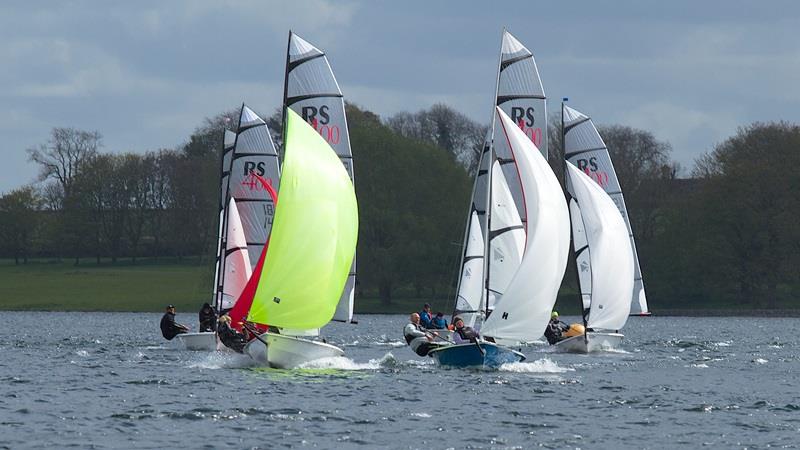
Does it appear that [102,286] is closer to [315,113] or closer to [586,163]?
[586,163]

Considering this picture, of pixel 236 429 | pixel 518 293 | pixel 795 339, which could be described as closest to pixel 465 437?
pixel 236 429

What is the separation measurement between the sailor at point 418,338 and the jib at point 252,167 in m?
9.48

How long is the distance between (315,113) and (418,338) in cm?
612

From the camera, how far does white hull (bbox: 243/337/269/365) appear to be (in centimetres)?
3628

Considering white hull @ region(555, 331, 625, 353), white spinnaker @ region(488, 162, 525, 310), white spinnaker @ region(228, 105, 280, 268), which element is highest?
white spinnaker @ region(228, 105, 280, 268)

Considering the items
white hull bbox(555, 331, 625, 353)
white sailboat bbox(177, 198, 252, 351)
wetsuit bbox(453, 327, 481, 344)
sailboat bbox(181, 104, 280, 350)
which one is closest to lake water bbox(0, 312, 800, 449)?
white hull bbox(555, 331, 625, 353)

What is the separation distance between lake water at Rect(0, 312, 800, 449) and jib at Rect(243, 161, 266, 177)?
18.6ft

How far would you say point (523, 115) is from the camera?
4409cm

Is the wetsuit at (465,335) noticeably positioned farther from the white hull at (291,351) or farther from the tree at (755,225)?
the tree at (755,225)

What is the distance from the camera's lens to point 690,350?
2003 inches

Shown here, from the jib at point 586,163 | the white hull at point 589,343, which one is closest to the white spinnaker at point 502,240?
the white hull at point 589,343

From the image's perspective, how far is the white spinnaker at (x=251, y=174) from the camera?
158 feet

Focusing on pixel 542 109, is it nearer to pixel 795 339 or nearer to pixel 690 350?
pixel 690 350

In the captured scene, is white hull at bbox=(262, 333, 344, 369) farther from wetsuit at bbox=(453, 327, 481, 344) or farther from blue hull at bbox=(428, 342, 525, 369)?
wetsuit at bbox=(453, 327, 481, 344)
